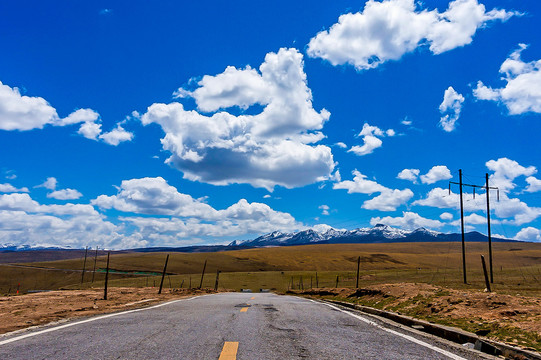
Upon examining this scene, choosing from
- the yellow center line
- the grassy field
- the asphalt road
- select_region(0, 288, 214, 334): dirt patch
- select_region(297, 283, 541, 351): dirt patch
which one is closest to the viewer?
the yellow center line

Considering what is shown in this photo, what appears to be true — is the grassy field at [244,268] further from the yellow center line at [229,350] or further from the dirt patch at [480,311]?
the yellow center line at [229,350]

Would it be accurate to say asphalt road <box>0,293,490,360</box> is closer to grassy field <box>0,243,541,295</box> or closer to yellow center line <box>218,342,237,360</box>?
yellow center line <box>218,342,237,360</box>

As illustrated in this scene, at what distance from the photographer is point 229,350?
6480mm

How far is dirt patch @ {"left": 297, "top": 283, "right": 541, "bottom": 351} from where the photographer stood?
850 centimetres

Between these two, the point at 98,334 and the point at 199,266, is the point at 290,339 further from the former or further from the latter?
the point at 199,266

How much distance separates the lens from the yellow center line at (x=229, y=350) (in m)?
5.96

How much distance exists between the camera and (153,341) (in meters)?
7.32

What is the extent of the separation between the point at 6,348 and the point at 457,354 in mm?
7988

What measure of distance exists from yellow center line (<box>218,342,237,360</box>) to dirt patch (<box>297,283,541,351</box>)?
546cm

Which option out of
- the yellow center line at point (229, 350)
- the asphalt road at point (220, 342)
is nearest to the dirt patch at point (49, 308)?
the asphalt road at point (220, 342)

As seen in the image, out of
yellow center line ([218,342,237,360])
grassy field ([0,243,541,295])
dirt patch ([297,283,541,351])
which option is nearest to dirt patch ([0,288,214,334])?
yellow center line ([218,342,237,360])

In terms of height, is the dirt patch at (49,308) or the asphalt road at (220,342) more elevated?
the asphalt road at (220,342)

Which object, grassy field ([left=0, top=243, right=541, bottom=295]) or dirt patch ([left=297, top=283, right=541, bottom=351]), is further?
grassy field ([left=0, top=243, right=541, bottom=295])

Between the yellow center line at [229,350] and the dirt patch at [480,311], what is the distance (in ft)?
17.9
